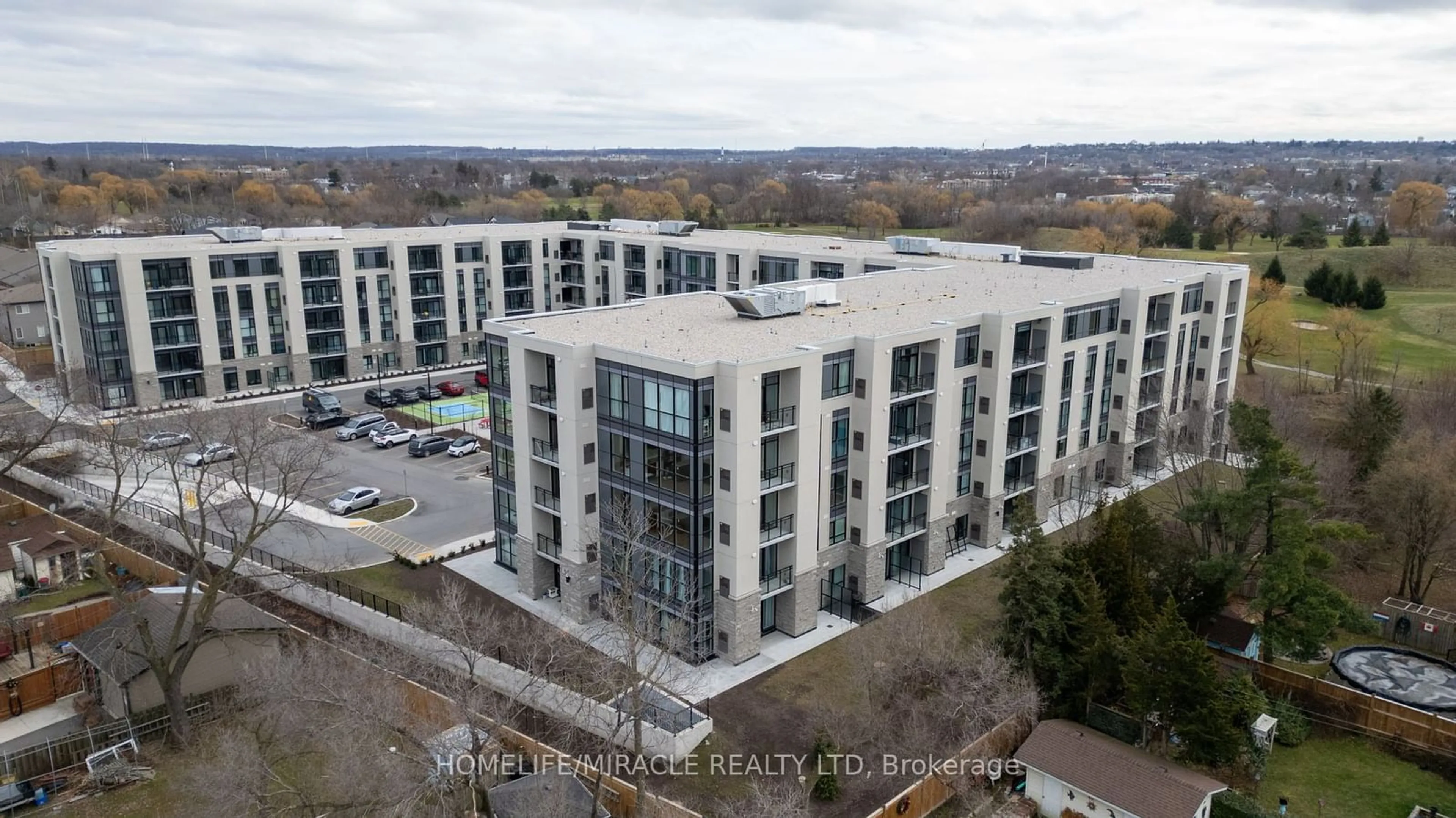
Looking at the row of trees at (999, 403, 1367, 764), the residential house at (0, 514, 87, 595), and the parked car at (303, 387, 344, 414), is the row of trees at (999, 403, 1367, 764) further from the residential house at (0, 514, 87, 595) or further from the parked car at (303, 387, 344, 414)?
the parked car at (303, 387, 344, 414)

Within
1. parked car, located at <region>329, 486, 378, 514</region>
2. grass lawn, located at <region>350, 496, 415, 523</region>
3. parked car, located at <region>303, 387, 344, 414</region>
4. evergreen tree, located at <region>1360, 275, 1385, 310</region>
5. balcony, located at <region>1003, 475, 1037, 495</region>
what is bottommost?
grass lawn, located at <region>350, 496, 415, 523</region>

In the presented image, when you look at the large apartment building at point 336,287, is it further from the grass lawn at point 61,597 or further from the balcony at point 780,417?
the balcony at point 780,417

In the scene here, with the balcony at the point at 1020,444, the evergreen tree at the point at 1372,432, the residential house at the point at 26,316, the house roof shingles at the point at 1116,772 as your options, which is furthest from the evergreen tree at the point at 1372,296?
the residential house at the point at 26,316

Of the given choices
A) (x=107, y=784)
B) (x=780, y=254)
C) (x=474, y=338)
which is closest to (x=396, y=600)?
(x=107, y=784)

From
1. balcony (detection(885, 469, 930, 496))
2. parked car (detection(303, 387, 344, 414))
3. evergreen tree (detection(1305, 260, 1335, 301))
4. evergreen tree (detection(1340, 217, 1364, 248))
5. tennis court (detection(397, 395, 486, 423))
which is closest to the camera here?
balcony (detection(885, 469, 930, 496))

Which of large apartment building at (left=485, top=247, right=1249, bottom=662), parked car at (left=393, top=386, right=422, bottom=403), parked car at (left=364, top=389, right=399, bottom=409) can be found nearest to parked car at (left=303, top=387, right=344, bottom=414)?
parked car at (left=364, top=389, right=399, bottom=409)

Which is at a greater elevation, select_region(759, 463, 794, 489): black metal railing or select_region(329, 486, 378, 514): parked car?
select_region(759, 463, 794, 489): black metal railing

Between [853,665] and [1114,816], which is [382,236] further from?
[1114,816]
